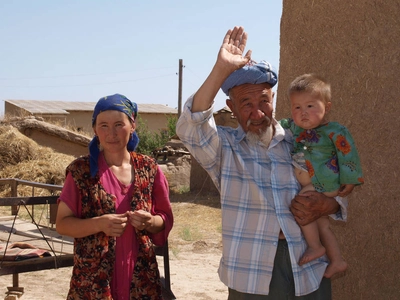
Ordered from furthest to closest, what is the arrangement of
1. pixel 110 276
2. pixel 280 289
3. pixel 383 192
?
pixel 383 192
pixel 110 276
pixel 280 289

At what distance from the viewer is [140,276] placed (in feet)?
8.93

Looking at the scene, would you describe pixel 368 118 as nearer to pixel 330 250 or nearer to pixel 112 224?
pixel 330 250

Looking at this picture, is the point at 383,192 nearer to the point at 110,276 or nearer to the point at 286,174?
the point at 286,174

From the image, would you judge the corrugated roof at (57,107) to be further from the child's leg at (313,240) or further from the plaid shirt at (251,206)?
the child's leg at (313,240)

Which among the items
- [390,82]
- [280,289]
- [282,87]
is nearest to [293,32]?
[282,87]

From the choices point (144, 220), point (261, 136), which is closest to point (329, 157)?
point (261, 136)

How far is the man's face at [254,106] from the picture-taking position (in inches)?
95.6

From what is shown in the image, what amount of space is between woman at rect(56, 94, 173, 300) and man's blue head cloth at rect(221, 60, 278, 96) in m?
0.62

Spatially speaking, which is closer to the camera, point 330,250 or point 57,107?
point 330,250

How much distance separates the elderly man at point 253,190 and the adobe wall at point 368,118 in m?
1.06

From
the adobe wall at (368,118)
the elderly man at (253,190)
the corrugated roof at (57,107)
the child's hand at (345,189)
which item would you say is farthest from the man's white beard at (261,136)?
the corrugated roof at (57,107)

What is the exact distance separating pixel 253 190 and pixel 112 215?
0.70m

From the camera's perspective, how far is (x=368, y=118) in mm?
3494

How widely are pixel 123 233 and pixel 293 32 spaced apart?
6.79 feet
